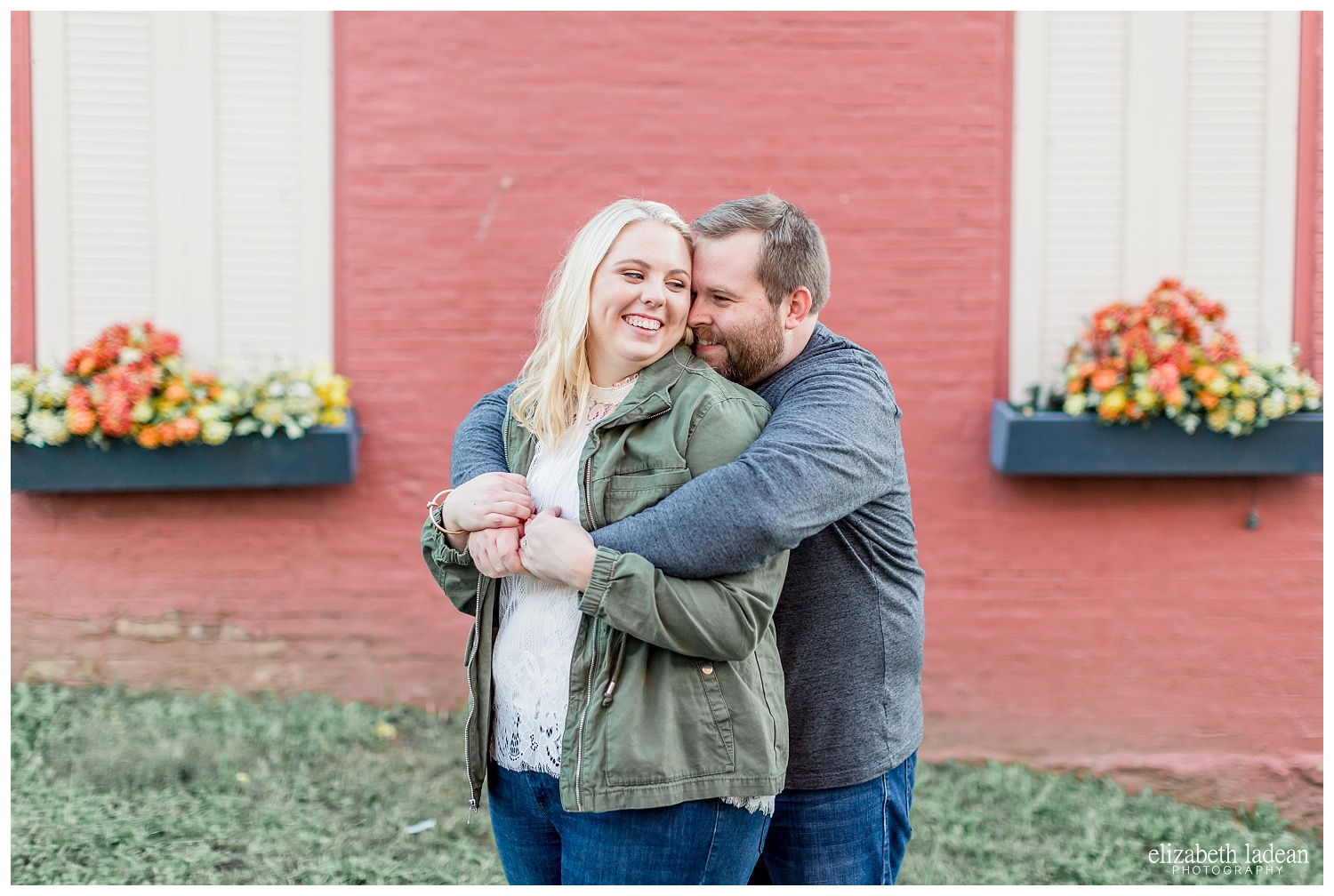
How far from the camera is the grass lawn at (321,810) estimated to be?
3.43 metres

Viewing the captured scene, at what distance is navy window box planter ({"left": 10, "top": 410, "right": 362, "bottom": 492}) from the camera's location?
4031 mm

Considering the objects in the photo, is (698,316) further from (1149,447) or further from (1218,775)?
(1218,775)

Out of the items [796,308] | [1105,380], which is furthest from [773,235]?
[1105,380]

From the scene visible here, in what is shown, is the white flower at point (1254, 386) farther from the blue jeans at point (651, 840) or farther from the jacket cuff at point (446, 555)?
the jacket cuff at point (446, 555)

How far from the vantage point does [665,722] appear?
66.7 inches

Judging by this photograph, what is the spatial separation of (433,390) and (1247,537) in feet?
11.9

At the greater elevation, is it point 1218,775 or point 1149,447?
point 1149,447

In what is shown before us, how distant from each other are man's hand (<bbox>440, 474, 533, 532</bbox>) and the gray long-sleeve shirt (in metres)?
0.12

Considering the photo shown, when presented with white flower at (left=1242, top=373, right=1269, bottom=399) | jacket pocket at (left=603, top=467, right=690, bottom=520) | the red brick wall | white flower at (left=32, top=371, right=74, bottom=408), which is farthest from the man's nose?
white flower at (left=32, top=371, right=74, bottom=408)

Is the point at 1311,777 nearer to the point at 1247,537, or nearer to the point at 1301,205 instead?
the point at 1247,537

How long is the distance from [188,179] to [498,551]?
331 cm

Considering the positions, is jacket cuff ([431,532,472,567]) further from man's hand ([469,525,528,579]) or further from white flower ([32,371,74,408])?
white flower ([32,371,74,408])

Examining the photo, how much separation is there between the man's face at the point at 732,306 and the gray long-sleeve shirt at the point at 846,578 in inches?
3.6

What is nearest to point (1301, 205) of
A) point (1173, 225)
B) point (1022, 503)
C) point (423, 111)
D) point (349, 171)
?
point (1173, 225)
